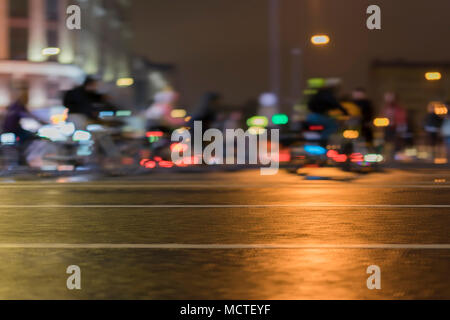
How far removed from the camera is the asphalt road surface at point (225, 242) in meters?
5.47

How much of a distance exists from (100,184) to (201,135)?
490cm

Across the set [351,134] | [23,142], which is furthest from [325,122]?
[23,142]

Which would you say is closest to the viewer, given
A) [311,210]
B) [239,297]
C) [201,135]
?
[239,297]

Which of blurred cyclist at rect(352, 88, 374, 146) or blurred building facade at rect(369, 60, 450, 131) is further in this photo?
blurred building facade at rect(369, 60, 450, 131)

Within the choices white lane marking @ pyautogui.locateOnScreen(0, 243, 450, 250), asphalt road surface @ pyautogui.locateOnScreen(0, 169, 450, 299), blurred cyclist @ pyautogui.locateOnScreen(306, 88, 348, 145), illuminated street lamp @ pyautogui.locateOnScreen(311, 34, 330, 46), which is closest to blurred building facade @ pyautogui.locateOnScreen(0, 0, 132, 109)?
illuminated street lamp @ pyautogui.locateOnScreen(311, 34, 330, 46)

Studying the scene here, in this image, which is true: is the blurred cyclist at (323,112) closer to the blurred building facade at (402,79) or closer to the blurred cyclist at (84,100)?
the blurred cyclist at (84,100)

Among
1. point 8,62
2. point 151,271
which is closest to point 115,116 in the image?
point 151,271

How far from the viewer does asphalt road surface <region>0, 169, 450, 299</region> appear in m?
5.47

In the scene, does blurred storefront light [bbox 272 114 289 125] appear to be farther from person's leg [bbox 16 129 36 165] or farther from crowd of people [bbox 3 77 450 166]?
person's leg [bbox 16 129 36 165]

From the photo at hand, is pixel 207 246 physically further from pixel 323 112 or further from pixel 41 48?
pixel 41 48

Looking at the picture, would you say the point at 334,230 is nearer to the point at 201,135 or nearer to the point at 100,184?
the point at 100,184

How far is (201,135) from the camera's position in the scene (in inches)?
740

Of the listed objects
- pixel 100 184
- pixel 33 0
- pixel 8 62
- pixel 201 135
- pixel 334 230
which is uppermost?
pixel 33 0

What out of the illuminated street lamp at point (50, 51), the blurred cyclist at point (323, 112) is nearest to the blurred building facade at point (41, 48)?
the illuminated street lamp at point (50, 51)
